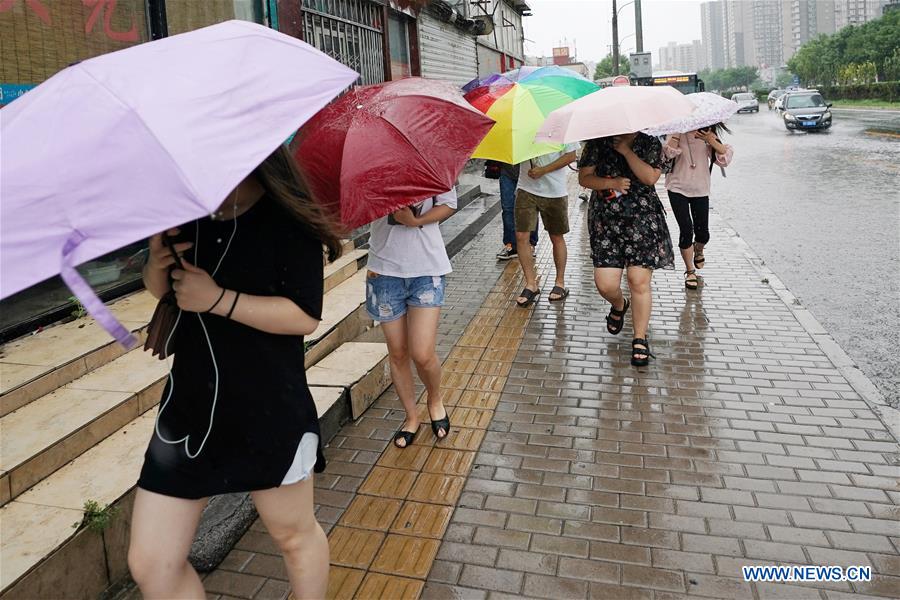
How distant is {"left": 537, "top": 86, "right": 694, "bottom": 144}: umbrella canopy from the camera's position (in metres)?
4.52

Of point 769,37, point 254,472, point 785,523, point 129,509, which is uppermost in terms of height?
point 769,37

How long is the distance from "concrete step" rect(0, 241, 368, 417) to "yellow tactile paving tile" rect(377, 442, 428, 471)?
5.35 feet

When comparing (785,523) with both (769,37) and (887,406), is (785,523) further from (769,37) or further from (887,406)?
(769,37)

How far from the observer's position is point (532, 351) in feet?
19.0

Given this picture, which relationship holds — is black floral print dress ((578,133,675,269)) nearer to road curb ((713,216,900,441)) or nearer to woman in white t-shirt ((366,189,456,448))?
road curb ((713,216,900,441))

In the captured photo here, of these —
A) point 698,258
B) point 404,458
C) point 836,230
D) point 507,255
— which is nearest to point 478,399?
point 404,458

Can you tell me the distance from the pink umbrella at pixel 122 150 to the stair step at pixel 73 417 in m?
1.82

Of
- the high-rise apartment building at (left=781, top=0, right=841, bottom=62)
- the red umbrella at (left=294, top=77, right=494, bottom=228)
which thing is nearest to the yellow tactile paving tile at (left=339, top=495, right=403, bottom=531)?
the red umbrella at (left=294, top=77, right=494, bottom=228)

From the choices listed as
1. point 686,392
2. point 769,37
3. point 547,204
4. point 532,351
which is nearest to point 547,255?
point 547,204

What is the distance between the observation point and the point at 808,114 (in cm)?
2817

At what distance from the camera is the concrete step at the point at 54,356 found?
362cm

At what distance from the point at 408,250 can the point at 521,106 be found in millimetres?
1513

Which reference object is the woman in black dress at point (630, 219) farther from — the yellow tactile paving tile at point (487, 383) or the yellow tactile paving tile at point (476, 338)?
the yellow tactile paving tile at point (476, 338)

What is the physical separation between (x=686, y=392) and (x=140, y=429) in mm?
3275
